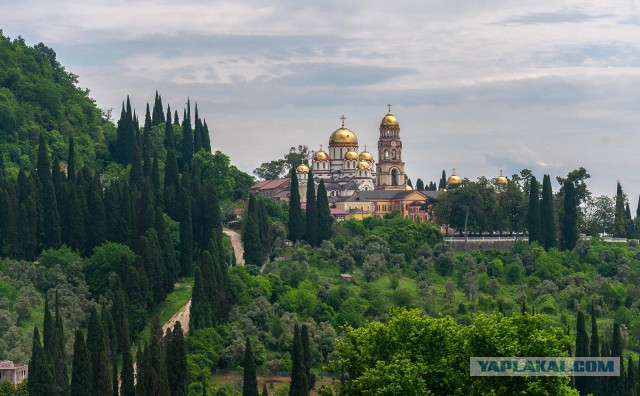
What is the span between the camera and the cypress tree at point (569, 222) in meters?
115

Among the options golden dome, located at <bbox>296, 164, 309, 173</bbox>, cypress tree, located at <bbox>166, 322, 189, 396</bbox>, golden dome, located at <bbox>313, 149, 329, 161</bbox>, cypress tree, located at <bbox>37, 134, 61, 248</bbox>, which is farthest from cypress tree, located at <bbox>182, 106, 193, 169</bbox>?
cypress tree, located at <bbox>166, 322, 189, 396</bbox>

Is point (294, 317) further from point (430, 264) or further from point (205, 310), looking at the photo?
point (430, 264)

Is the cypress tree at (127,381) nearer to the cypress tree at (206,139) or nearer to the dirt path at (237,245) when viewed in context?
the dirt path at (237,245)

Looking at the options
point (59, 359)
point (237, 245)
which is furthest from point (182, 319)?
→ point (237, 245)

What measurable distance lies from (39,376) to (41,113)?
62.2 meters

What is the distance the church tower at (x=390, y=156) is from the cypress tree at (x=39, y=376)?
71658 millimetres

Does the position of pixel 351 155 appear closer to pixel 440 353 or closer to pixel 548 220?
pixel 548 220

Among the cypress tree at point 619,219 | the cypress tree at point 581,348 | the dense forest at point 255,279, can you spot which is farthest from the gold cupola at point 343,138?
the cypress tree at point 581,348

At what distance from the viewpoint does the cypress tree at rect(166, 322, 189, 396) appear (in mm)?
72812

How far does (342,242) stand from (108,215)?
1954 centimetres

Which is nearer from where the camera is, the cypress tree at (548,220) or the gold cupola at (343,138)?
the cypress tree at (548,220)

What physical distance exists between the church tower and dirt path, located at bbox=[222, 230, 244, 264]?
27.1m

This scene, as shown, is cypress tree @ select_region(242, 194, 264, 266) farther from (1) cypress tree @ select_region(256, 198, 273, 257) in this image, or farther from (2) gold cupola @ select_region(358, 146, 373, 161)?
(2) gold cupola @ select_region(358, 146, 373, 161)

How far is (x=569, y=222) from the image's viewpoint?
377 feet
